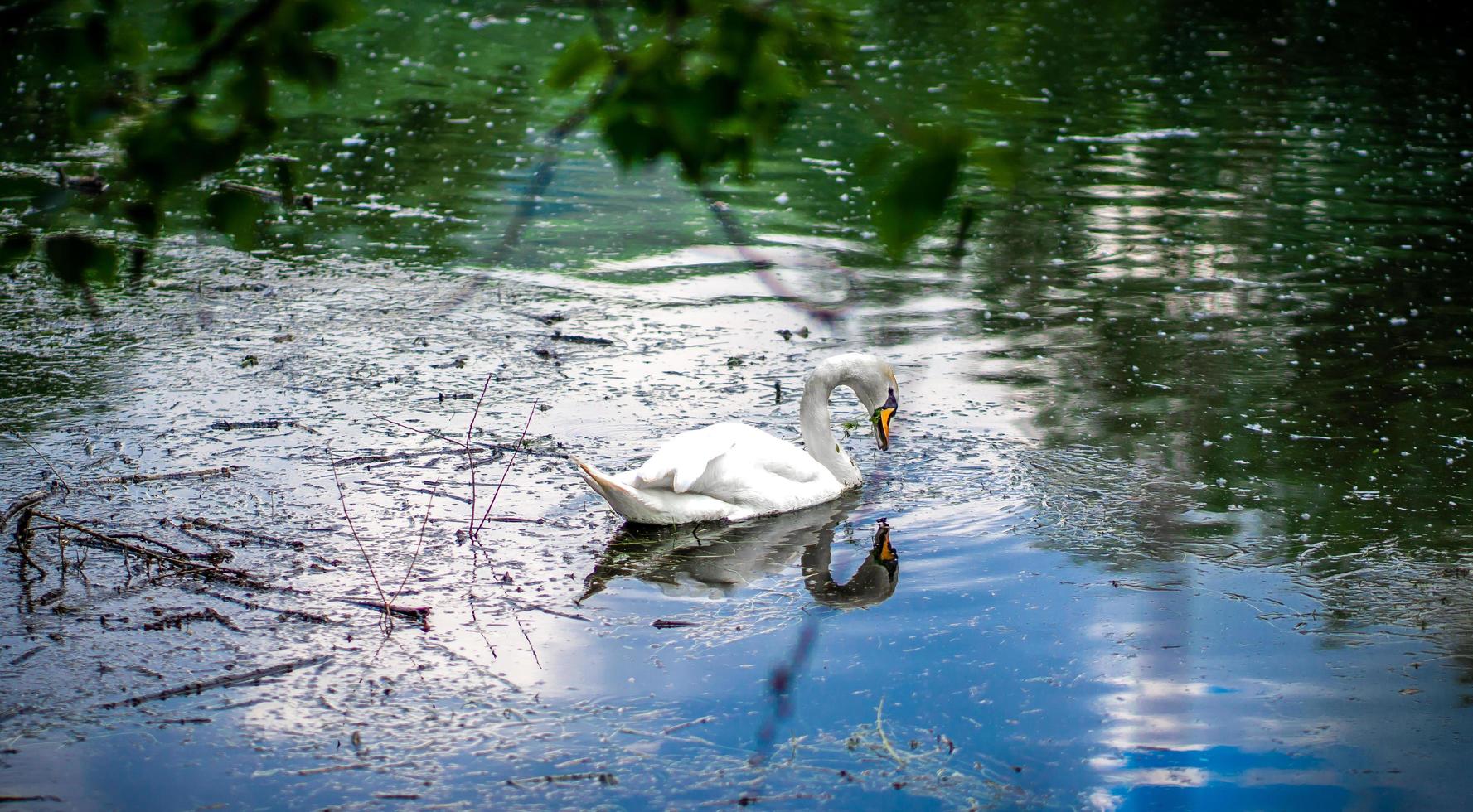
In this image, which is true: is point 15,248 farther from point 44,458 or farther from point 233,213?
point 44,458

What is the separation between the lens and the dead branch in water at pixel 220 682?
15.8ft

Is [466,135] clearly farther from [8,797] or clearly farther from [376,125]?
[8,797]

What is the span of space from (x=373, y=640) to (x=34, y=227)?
7009 mm

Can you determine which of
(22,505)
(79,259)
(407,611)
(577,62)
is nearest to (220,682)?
(407,611)

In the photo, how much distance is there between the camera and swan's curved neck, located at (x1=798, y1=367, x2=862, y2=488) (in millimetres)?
7023

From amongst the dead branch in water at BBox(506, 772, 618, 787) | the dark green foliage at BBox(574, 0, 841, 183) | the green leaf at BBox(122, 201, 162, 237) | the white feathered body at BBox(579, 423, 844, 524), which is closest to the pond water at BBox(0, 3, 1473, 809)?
the dead branch in water at BBox(506, 772, 618, 787)

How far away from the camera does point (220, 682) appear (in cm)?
495

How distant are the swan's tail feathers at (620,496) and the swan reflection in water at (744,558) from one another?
A: 0.36 ft

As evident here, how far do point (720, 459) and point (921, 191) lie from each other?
4102 mm

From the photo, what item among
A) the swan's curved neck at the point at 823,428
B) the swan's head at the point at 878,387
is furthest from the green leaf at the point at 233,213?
the swan's head at the point at 878,387

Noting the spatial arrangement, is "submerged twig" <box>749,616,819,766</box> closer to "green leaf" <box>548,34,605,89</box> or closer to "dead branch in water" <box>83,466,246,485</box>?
"green leaf" <box>548,34,605,89</box>

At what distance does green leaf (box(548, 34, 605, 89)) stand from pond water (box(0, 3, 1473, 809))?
2.67 ft

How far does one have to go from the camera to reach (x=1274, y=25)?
1042 inches

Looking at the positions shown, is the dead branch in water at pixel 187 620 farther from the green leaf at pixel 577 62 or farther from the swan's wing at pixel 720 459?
the green leaf at pixel 577 62
